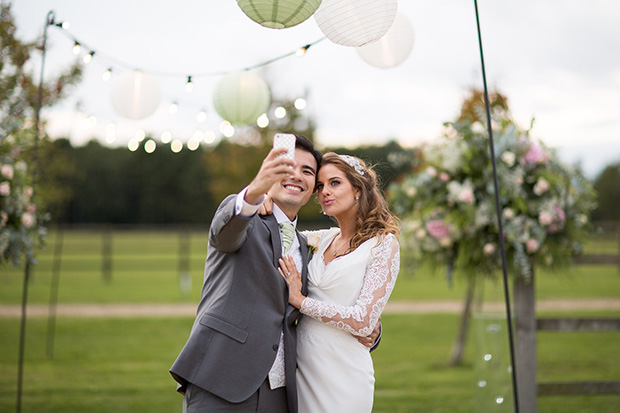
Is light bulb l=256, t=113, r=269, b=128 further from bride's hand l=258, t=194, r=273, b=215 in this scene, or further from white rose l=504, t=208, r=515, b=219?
white rose l=504, t=208, r=515, b=219

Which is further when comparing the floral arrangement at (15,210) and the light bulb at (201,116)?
the floral arrangement at (15,210)

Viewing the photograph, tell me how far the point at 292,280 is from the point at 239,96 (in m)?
2.37

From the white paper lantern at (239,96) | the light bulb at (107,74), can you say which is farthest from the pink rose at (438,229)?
the light bulb at (107,74)

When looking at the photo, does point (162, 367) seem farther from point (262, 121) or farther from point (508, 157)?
point (508, 157)

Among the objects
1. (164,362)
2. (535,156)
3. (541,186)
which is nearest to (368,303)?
(541,186)

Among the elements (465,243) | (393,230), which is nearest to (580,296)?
(465,243)

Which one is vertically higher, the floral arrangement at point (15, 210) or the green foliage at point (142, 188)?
the green foliage at point (142, 188)

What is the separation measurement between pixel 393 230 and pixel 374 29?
3.59 feet

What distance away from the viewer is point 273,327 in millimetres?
2520

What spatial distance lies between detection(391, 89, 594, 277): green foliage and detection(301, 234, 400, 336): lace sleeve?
7.31 ft

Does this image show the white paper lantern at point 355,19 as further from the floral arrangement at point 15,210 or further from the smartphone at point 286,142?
the floral arrangement at point 15,210

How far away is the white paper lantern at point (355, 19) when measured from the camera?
120 inches

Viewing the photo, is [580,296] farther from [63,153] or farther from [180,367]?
[180,367]

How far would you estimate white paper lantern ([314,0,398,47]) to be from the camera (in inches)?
120
